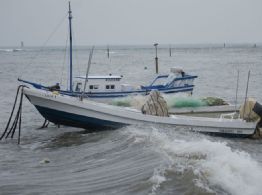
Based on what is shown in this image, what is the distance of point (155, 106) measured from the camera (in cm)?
1905

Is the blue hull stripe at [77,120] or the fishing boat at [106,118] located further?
the blue hull stripe at [77,120]

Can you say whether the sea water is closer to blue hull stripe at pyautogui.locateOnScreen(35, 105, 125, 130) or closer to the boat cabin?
blue hull stripe at pyautogui.locateOnScreen(35, 105, 125, 130)

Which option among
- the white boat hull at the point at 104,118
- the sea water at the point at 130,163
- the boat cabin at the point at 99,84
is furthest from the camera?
the boat cabin at the point at 99,84

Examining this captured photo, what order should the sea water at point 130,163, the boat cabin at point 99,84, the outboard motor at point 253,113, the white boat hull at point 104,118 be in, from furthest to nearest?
the boat cabin at point 99,84 → the white boat hull at point 104,118 → the outboard motor at point 253,113 → the sea water at point 130,163

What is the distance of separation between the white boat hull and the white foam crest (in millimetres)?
3361

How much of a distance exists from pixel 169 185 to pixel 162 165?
1626 millimetres

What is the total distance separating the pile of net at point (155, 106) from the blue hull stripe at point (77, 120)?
1.21 m

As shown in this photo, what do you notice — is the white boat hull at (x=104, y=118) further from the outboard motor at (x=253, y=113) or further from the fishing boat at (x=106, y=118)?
the outboard motor at (x=253, y=113)

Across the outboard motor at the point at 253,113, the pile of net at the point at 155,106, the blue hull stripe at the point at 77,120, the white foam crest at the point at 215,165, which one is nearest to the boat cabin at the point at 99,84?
the blue hull stripe at the point at 77,120

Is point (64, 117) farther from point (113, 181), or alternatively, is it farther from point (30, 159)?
point (113, 181)

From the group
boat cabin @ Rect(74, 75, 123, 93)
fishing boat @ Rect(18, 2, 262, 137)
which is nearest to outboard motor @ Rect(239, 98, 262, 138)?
fishing boat @ Rect(18, 2, 262, 137)

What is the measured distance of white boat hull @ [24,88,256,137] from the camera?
18.6 m

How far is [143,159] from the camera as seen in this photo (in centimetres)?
1370

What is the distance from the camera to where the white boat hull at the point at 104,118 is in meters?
18.6
